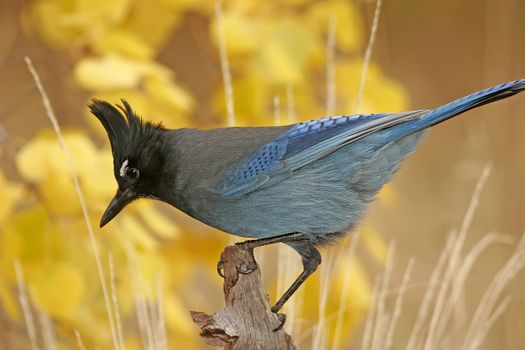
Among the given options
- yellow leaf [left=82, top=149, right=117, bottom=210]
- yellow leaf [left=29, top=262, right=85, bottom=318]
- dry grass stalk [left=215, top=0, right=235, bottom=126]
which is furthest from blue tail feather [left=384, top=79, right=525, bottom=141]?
yellow leaf [left=29, top=262, right=85, bottom=318]

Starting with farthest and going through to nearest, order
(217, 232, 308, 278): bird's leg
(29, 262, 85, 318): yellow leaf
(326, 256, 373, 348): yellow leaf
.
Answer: (326, 256, 373, 348): yellow leaf
(29, 262, 85, 318): yellow leaf
(217, 232, 308, 278): bird's leg

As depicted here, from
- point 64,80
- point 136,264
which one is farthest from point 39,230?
point 64,80

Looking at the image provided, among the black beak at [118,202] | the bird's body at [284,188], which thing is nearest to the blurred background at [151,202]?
the black beak at [118,202]

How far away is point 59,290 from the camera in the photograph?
9.09 ft

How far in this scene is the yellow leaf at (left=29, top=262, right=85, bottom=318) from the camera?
2773 mm

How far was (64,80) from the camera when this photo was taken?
15.3 ft

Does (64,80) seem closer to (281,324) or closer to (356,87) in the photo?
(356,87)

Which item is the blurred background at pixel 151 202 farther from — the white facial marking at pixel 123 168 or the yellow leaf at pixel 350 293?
the white facial marking at pixel 123 168

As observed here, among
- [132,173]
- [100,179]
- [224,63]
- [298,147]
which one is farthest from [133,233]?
[298,147]

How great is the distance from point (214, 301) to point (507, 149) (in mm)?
1935

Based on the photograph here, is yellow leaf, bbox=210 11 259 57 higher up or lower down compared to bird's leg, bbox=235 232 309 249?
higher up

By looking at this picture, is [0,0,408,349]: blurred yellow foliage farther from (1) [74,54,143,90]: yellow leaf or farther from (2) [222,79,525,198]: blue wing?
(2) [222,79,525,198]: blue wing

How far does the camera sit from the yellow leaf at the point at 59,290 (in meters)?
2.77

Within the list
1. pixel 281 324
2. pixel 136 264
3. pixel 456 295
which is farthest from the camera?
pixel 456 295
